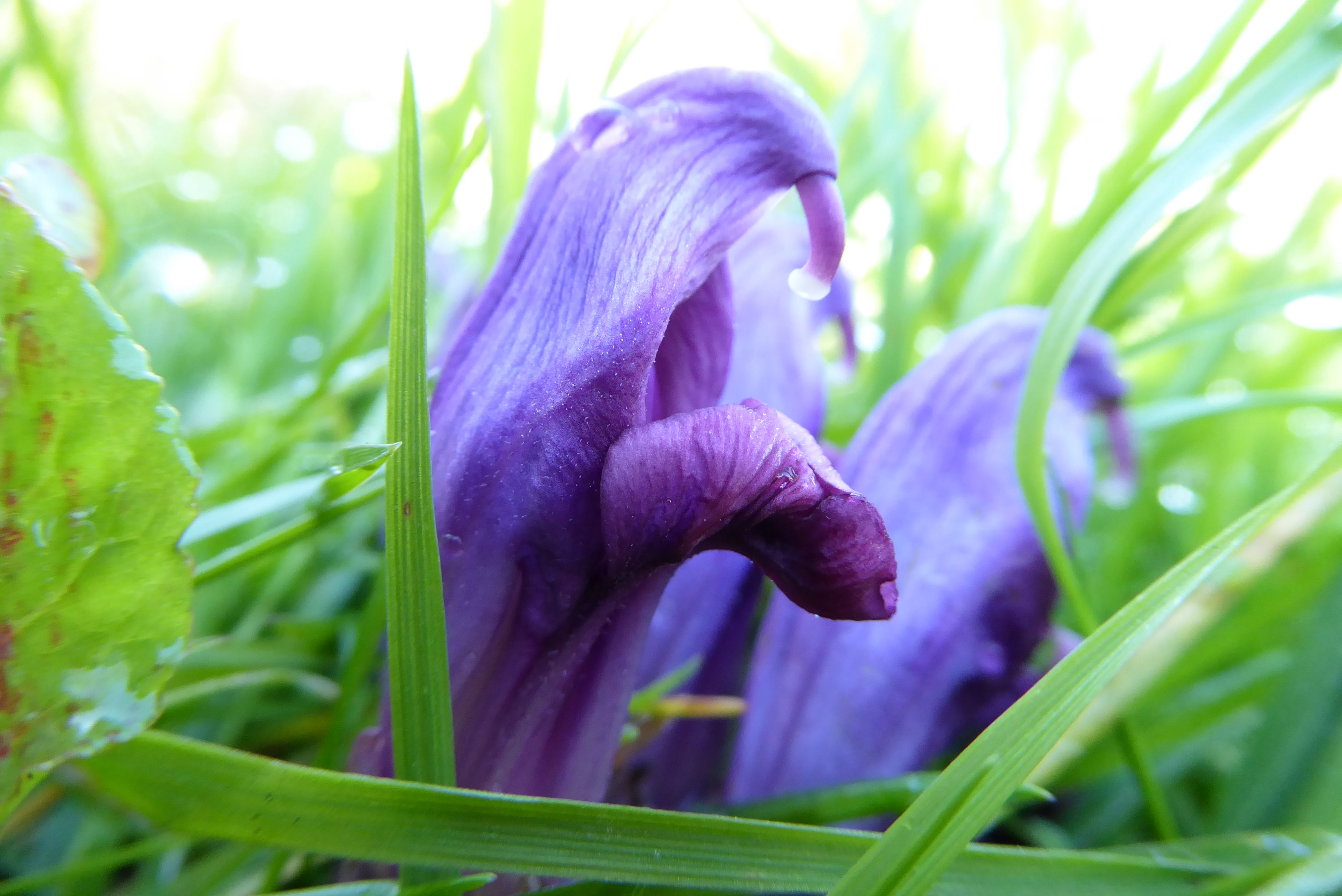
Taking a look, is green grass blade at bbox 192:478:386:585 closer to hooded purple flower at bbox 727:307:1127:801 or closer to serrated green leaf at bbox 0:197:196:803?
serrated green leaf at bbox 0:197:196:803

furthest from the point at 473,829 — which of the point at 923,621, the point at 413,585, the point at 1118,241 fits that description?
the point at 1118,241

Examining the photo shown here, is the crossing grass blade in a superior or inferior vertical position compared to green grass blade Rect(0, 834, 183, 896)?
superior

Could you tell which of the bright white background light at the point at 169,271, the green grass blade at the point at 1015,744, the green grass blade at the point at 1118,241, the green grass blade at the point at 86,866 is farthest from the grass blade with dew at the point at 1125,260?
the bright white background light at the point at 169,271

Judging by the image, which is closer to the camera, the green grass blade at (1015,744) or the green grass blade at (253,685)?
the green grass blade at (1015,744)

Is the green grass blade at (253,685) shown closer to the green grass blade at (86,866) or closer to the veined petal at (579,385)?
the green grass blade at (86,866)

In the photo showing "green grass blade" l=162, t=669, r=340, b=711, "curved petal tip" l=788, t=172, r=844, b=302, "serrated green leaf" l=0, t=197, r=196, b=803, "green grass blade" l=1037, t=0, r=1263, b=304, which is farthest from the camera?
"green grass blade" l=1037, t=0, r=1263, b=304

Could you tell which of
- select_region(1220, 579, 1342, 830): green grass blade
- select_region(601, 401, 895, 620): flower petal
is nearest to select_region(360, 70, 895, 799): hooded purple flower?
select_region(601, 401, 895, 620): flower petal
